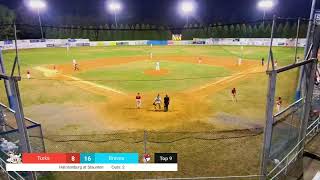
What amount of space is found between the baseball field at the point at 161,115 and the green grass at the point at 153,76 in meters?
0.11

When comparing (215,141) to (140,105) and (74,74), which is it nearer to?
(140,105)

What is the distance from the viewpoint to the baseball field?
45.4ft

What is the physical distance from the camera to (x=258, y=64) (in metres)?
43.6

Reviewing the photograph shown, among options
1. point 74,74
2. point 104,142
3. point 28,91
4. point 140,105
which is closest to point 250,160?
point 104,142

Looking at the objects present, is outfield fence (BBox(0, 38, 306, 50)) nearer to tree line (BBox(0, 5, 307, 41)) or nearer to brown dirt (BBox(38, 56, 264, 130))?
tree line (BBox(0, 5, 307, 41))

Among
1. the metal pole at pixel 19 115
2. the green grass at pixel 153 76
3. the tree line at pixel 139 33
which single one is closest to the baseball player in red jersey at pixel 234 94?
the green grass at pixel 153 76

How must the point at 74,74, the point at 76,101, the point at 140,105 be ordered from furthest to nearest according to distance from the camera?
the point at 74,74 → the point at 76,101 → the point at 140,105

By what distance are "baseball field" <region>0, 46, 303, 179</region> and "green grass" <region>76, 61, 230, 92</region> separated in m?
0.11

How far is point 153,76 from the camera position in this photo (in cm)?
3462

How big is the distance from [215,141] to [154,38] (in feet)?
250

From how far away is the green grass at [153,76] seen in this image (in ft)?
96.2
